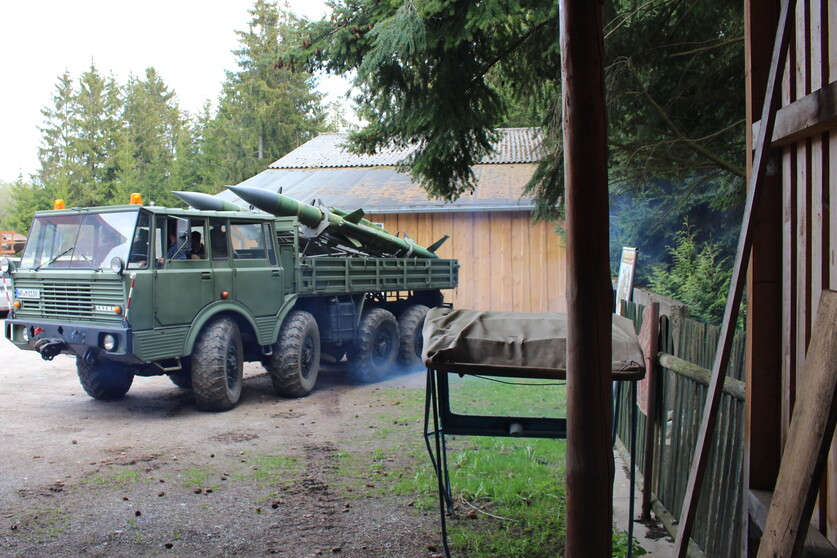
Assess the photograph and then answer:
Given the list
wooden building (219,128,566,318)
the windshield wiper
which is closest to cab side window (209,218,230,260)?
the windshield wiper

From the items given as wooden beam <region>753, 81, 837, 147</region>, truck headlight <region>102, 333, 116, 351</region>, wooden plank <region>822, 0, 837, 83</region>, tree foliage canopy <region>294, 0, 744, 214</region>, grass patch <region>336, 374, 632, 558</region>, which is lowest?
grass patch <region>336, 374, 632, 558</region>

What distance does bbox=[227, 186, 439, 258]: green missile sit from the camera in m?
10.4

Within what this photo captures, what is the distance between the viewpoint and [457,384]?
10.7 metres

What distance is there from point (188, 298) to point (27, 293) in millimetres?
1965

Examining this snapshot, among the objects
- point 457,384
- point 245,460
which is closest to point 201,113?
point 457,384

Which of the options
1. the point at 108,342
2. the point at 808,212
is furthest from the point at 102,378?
the point at 808,212

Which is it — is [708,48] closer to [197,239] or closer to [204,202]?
[197,239]

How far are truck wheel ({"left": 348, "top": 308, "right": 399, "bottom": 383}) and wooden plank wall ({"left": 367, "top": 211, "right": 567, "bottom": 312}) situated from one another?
6.13m

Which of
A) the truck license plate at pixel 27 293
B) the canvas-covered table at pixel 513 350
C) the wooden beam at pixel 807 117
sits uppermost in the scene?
the wooden beam at pixel 807 117

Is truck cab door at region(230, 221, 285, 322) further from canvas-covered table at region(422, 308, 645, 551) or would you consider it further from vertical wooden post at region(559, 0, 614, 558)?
vertical wooden post at region(559, 0, 614, 558)

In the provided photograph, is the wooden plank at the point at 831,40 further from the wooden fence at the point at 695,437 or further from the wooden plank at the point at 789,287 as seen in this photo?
the wooden fence at the point at 695,437

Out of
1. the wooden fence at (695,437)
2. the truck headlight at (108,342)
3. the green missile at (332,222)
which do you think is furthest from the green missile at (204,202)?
the wooden fence at (695,437)

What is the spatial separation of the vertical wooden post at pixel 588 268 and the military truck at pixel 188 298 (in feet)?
20.3

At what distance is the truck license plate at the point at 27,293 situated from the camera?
8523mm
